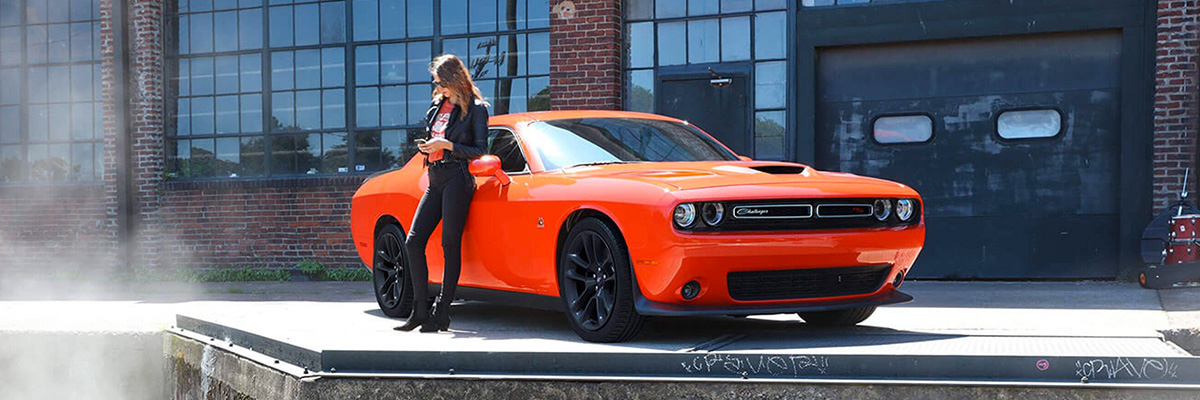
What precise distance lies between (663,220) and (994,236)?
6830 millimetres

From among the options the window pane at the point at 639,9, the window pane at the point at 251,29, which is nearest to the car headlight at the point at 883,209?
the window pane at the point at 639,9

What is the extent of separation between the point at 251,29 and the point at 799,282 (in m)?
10.4

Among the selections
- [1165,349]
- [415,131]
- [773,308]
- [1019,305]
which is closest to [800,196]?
[773,308]

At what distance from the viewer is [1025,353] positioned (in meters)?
4.64

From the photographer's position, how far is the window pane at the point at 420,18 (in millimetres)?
13641

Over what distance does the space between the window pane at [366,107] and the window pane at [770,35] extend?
4.37 m

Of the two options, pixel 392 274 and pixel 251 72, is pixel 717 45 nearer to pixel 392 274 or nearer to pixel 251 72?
pixel 392 274

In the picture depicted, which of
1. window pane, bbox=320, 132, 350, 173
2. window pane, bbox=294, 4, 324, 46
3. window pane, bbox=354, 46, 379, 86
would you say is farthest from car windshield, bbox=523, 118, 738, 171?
window pane, bbox=294, 4, 324, 46

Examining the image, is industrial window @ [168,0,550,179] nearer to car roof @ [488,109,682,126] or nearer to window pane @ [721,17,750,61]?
window pane @ [721,17,750,61]

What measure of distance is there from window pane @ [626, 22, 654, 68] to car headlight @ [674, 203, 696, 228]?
7266mm

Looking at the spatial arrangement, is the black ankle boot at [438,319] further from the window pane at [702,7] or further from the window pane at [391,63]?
the window pane at [391,63]

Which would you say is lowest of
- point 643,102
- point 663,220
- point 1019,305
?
point 1019,305

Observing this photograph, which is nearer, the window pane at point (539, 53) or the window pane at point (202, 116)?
the window pane at point (539, 53)

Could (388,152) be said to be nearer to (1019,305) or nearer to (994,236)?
(994,236)
